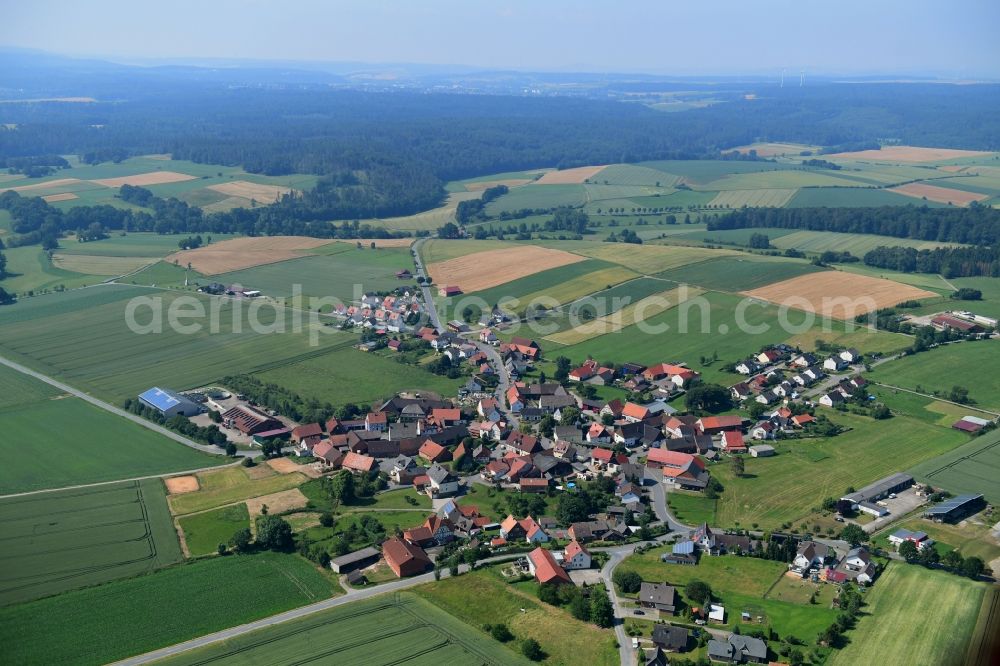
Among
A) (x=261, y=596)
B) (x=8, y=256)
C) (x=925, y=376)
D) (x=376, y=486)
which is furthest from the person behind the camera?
(x=8, y=256)

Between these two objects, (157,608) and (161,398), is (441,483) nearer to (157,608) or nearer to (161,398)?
(157,608)

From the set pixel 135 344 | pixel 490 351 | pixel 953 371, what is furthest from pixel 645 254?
pixel 135 344

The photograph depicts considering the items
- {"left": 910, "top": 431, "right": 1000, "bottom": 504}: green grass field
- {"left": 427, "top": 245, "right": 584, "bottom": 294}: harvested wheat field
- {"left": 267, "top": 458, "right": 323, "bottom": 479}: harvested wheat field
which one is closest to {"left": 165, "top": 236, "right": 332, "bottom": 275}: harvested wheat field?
{"left": 427, "top": 245, "right": 584, "bottom": 294}: harvested wheat field

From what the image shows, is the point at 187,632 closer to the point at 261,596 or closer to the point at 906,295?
the point at 261,596

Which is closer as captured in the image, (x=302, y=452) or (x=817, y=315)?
(x=302, y=452)

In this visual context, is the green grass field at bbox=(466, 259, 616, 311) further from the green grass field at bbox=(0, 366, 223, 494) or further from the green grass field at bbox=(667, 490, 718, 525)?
the green grass field at bbox=(667, 490, 718, 525)

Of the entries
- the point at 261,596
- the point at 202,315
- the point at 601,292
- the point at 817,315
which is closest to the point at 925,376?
the point at 817,315

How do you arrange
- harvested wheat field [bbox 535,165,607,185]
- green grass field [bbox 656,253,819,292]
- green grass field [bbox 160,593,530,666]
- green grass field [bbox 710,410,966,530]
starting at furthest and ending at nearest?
harvested wheat field [bbox 535,165,607,185]
green grass field [bbox 656,253,819,292]
green grass field [bbox 710,410,966,530]
green grass field [bbox 160,593,530,666]
